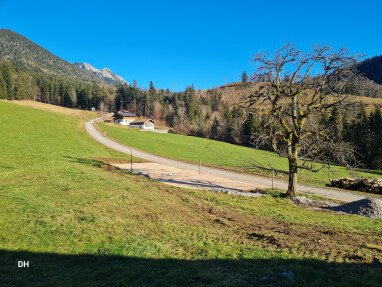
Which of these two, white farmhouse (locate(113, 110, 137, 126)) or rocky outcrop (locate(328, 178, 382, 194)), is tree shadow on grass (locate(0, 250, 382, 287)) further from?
white farmhouse (locate(113, 110, 137, 126))

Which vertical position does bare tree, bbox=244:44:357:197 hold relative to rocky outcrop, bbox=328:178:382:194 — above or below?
above

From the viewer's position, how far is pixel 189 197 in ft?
76.7

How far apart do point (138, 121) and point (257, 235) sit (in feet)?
428

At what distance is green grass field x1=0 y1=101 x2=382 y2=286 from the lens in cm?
1002

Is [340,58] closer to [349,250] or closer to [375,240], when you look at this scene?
[375,240]

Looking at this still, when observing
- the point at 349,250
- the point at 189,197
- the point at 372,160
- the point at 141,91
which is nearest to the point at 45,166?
the point at 189,197

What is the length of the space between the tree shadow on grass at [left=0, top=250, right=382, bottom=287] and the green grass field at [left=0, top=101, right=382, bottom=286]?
0.03 m

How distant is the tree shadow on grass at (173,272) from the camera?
934 centimetres

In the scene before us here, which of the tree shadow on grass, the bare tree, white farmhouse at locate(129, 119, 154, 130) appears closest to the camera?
the tree shadow on grass

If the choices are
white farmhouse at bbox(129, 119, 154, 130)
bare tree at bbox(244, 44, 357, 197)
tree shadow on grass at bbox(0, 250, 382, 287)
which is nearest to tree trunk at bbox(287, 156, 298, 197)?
bare tree at bbox(244, 44, 357, 197)

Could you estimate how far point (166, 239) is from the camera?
14016 millimetres

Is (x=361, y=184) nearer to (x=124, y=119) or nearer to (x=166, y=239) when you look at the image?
(x=166, y=239)

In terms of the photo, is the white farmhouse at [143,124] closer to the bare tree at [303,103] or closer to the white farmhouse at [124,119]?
the white farmhouse at [124,119]

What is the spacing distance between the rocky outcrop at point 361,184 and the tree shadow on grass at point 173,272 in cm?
2896
